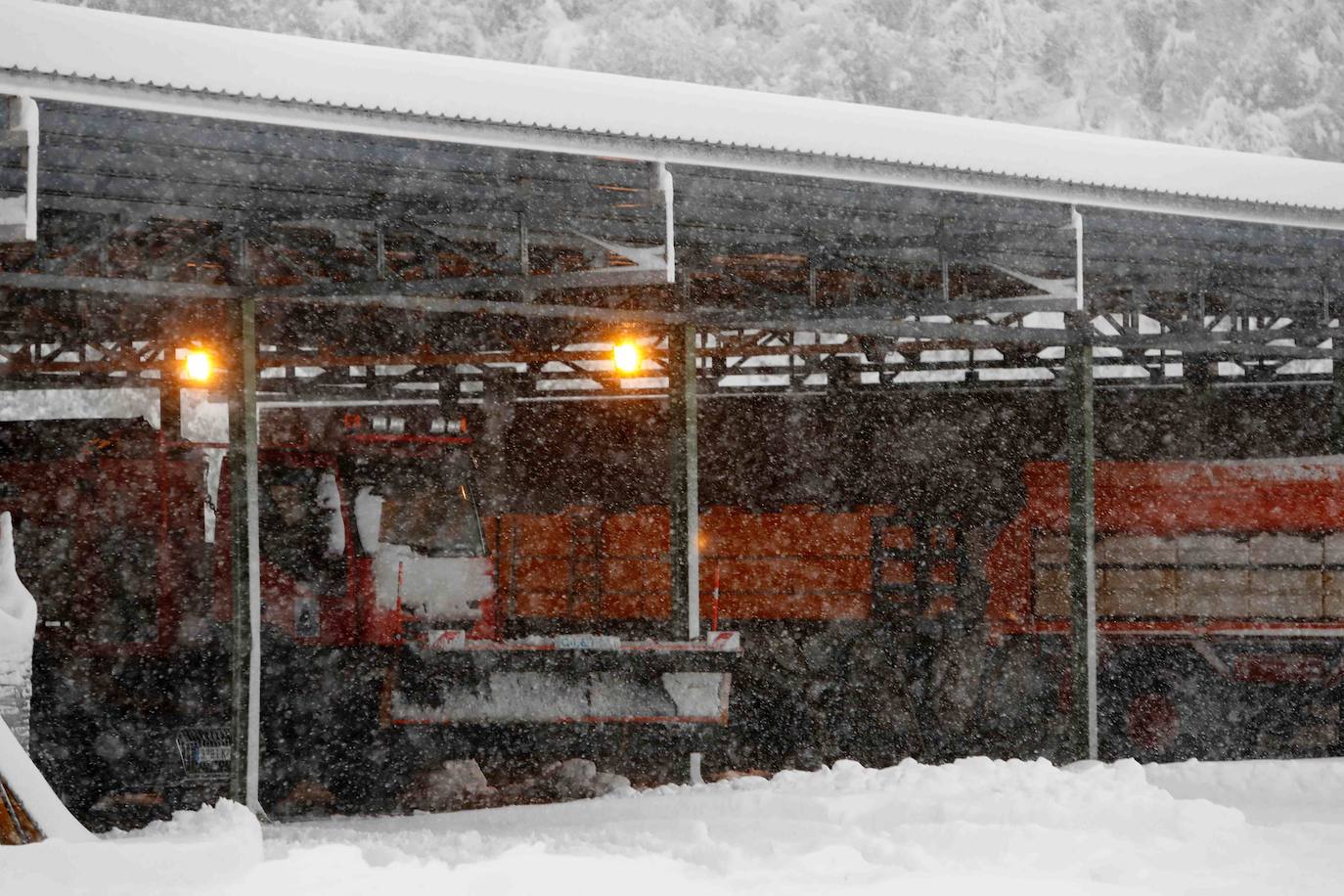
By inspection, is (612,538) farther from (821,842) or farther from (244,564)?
(821,842)

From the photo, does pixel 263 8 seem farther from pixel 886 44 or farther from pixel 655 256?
pixel 655 256

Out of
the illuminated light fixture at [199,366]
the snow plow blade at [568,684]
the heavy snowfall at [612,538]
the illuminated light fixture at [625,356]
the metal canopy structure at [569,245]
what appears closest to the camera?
the heavy snowfall at [612,538]

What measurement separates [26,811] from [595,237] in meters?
7.45

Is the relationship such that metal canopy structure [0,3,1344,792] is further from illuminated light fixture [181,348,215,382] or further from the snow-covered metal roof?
illuminated light fixture [181,348,215,382]

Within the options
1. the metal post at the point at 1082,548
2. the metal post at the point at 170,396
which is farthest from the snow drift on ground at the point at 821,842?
the metal post at the point at 170,396

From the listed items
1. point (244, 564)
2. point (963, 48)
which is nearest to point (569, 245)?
point (244, 564)

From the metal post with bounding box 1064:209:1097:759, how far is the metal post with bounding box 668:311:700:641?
10.9 feet

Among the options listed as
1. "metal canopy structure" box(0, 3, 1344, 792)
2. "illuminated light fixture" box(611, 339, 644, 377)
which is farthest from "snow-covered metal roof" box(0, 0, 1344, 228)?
"illuminated light fixture" box(611, 339, 644, 377)

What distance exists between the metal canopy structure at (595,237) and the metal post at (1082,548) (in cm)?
3

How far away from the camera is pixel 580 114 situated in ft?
33.5

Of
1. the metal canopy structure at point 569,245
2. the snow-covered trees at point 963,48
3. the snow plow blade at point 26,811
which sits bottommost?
the snow plow blade at point 26,811

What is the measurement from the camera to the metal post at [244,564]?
1083 centimetres

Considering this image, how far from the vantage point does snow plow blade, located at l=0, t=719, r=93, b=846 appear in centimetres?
564

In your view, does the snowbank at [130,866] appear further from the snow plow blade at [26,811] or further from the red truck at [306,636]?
the red truck at [306,636]
